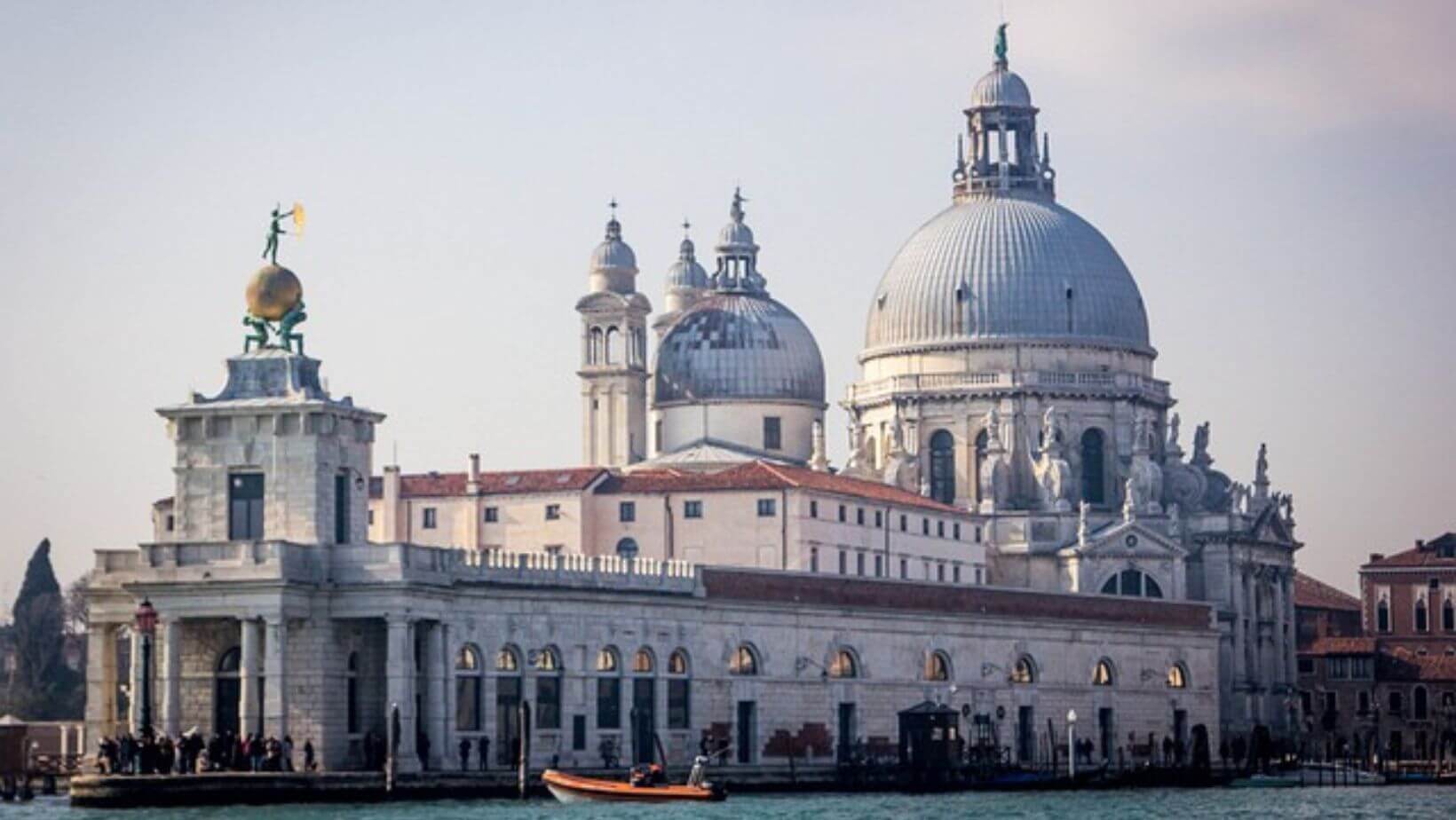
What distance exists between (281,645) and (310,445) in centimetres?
466

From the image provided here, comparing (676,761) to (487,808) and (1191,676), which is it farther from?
(1191,676)

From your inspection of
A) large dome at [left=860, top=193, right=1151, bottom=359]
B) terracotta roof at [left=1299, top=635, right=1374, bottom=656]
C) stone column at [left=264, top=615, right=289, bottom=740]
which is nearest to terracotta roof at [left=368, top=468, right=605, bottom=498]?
large dome at [left=860, top=193, right=1151, bottom=359]

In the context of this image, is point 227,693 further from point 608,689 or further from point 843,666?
point 843,666

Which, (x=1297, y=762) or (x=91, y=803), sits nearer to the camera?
(x=91, y=803)

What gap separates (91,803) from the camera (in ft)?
267

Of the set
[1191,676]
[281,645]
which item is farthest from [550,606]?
[1191,676]

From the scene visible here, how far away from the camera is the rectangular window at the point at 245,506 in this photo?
87938 mm

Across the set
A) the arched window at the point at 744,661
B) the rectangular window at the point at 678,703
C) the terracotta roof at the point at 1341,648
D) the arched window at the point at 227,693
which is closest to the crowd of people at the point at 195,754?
the arched window at the point at 227,693

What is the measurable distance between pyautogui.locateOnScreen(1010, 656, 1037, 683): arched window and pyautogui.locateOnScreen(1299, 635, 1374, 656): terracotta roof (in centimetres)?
3729

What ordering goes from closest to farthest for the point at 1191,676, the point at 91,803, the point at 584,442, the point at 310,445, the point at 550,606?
the point at 91,803 < the point at 310,445 < the point at 550,606 < the point at 1191,676 < the point at 584,442

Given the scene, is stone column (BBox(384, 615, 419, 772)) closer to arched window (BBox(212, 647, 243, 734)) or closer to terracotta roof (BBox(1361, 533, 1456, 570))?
arched window (BBox(212, 647, 243, 734))

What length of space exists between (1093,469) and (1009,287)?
7.00 m

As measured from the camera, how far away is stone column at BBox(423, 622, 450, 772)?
8775 centimetres

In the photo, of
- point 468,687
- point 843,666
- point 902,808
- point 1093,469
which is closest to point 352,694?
point 468,687
